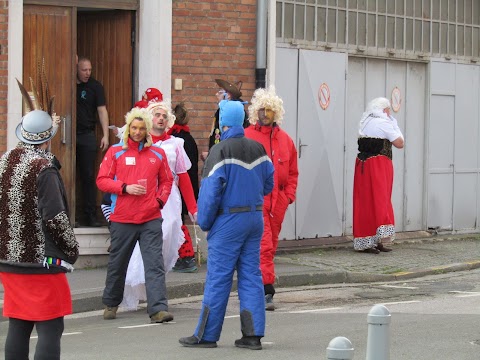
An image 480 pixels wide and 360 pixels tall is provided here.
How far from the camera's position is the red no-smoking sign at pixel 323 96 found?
55.4ft

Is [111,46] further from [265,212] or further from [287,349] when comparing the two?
[287,349]

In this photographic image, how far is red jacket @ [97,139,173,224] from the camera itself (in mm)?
11070

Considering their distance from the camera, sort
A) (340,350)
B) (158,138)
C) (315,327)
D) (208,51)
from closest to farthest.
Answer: (340,350)
(315,327)
(158,138)
(208,51)

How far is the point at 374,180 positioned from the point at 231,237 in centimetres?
725

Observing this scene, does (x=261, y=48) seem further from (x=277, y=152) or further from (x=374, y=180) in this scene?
(x=277, y=152)

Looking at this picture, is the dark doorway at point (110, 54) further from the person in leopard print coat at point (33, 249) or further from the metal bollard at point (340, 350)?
the metal bollard at point (340, 350)

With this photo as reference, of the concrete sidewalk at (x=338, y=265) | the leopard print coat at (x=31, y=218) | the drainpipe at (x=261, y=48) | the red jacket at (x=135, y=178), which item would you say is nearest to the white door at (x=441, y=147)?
the concrete sidewalk at (x=338, y=265)

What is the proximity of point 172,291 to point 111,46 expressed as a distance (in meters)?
3.78

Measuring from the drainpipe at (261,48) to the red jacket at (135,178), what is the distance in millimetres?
4632

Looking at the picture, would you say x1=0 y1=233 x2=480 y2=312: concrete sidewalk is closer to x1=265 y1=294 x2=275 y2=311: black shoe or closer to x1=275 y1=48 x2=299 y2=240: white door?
x1=275 y1=48 x2=299 y2=240: white door

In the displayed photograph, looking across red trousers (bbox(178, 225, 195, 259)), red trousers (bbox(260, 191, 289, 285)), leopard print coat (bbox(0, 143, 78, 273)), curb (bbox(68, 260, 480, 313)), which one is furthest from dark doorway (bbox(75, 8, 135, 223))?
leopard print coat (bbox(0, 143, 78, 273))

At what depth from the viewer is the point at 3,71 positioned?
45.9 ft

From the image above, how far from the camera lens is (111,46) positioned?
597 inches

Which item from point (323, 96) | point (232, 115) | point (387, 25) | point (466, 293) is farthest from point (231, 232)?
point (387, 25)
